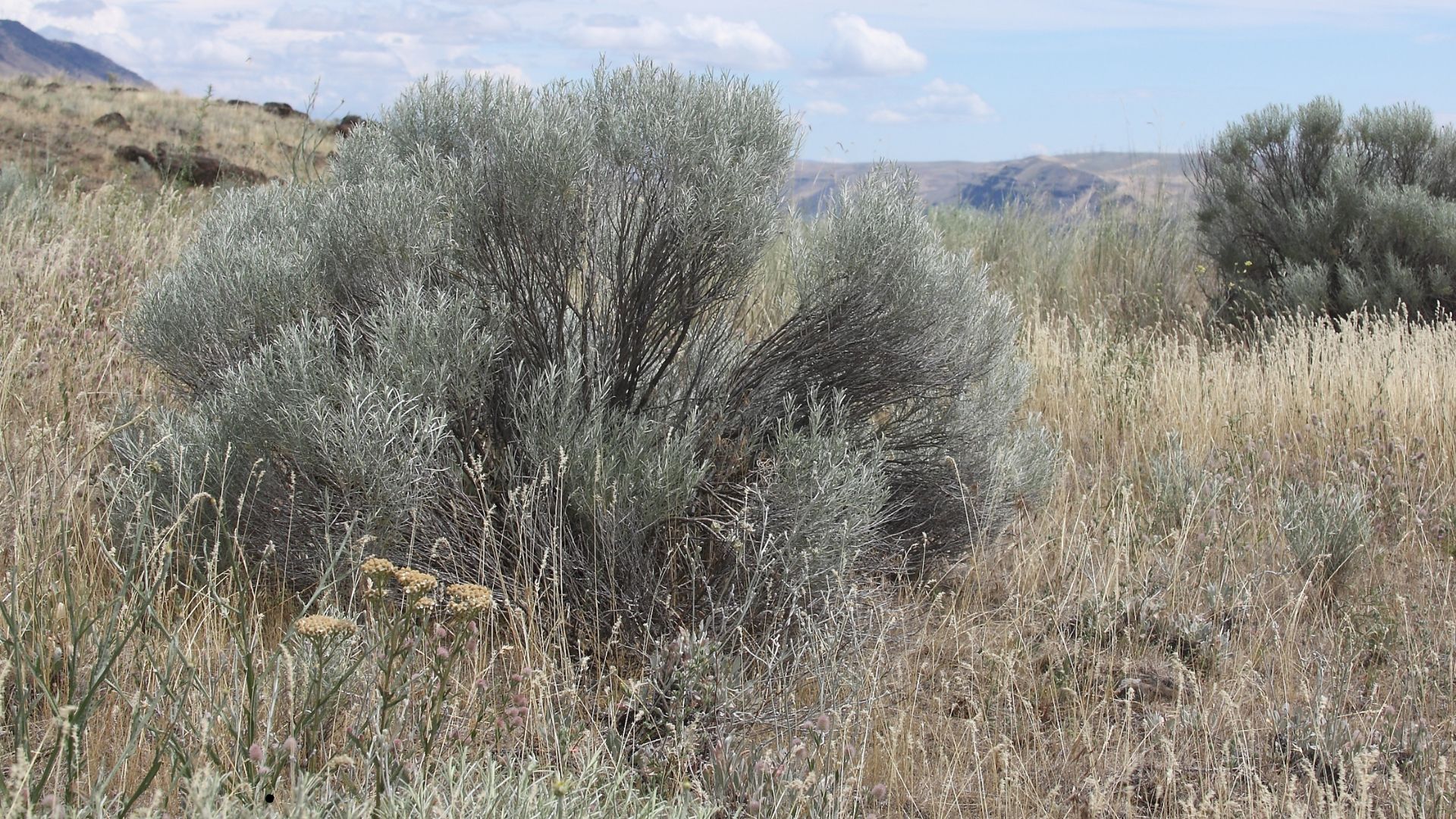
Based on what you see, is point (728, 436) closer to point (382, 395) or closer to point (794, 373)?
point (794, 373)

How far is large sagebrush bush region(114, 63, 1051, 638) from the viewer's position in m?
3.27

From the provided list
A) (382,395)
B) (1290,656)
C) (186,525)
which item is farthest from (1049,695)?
(186,525)

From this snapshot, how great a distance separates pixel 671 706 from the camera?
296 cm

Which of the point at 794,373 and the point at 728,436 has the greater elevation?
the point at 794,373

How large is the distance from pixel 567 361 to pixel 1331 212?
315 inches

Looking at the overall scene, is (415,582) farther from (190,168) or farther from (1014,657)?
(190,168)

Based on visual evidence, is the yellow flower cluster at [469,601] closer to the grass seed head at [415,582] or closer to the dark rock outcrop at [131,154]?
the grass seed head at [415,582]

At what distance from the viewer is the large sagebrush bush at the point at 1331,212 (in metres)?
8.55

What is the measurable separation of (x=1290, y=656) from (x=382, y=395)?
118 inches

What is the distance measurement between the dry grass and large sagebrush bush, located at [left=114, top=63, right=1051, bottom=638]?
935 centimetres

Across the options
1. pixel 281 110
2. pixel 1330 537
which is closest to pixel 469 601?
pixel 1330 537

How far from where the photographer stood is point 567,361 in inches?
137

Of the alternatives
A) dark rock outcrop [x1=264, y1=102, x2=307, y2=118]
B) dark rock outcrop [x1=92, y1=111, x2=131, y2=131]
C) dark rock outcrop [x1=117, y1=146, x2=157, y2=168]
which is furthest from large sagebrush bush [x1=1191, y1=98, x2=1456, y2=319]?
dark rock outcrop [x1=264, y1=102, x2=307, y2=118]

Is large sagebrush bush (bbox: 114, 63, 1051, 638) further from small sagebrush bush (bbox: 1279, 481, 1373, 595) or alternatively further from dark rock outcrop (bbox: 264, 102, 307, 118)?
dark rock outcrop (bbox: 264, 102, 307, 118)
